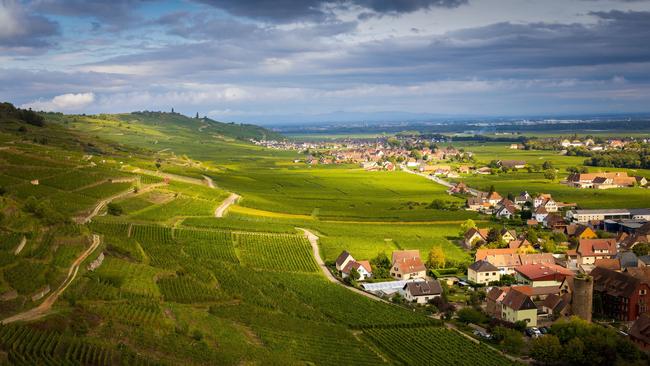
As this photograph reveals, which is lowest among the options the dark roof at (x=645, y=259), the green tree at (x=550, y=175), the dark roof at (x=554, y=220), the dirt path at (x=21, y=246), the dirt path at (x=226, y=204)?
the dark roof at (x=645, y=259)

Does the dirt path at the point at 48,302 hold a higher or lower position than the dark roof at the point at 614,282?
higher

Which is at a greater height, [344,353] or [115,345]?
[115,345]

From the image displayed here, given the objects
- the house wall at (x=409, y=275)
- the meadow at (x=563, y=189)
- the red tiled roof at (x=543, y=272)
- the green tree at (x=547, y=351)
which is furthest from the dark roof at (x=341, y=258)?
the meadow at (x=563, y=189)

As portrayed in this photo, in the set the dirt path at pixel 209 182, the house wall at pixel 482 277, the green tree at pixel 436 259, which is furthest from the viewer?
the dirt path at pixel 209 182

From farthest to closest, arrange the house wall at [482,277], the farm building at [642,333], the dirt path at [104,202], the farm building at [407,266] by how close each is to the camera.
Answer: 1. the dirt path at [104,202]
2. the farm building at [407,266]
3. the house wall at [482,277]
4. the farm building at [642,333]

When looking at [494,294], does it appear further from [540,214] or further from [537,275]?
[540,214]

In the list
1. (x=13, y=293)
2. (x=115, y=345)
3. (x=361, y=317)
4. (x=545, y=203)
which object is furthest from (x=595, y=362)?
(x=545, y=203)

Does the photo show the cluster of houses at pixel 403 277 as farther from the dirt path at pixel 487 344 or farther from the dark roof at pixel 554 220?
the dark roof at pixel 554 220

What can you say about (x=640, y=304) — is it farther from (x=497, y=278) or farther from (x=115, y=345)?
(x=115, y=345)
